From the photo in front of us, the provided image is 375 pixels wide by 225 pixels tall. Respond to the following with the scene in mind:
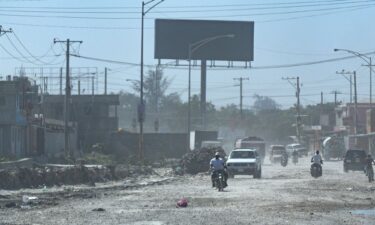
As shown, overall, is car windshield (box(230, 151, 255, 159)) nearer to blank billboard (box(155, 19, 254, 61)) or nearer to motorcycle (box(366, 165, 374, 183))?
motorcycle (box(366, 165, 374, 183))

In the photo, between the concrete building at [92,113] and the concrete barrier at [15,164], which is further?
the concrete building at [92,113]

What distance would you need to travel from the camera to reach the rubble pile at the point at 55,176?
118 ft

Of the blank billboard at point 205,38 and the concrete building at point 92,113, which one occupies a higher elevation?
the blank billboard at point 205,38

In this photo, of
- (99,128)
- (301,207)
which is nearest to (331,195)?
(301,207)

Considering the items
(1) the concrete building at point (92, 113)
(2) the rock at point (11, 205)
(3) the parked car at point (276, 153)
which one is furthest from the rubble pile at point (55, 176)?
(1) the concrete building at point (92, 113)

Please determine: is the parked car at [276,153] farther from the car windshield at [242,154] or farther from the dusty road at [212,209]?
the dusty road at [212,209]

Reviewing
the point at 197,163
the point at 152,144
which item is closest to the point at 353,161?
the point at 197,163

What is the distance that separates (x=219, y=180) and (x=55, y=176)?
30.2 feet

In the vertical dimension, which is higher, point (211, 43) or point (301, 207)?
point (211, 43)

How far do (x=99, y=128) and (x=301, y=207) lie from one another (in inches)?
2730

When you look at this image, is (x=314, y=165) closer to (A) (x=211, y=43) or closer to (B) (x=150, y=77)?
(A) (x=211, y=43)

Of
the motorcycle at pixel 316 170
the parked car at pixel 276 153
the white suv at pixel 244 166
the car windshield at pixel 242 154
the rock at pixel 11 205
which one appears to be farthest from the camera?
the parked car at pixel 276 153

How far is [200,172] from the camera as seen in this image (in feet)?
194

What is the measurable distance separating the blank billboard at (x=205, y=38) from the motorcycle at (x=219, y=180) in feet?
201
